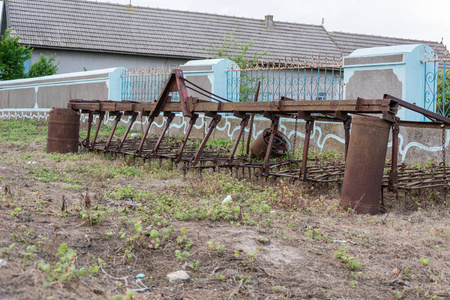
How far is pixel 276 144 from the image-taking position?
9.39m

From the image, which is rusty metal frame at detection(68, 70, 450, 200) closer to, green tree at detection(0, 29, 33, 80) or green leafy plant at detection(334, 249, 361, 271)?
green leafy plant at detection(334, 249, 361, 271)

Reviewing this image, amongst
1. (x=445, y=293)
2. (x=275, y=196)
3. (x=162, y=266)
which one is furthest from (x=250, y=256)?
(x=275, y=196)

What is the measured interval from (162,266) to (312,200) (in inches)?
119

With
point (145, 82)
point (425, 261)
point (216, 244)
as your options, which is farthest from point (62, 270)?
point (145, 82)

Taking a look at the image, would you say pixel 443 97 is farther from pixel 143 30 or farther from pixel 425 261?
pixel 143 30

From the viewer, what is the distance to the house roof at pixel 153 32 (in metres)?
24.0

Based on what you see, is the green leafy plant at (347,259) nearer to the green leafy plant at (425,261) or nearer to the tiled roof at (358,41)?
the green leafy plant at (425,261)

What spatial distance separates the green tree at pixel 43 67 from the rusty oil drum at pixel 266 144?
15.9 metres

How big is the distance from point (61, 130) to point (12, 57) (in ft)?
43.4

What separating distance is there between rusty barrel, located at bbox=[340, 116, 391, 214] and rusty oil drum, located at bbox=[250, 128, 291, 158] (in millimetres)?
3438

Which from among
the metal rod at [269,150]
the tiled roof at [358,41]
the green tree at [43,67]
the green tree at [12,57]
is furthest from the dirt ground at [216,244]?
the tiled roof at [358,41]

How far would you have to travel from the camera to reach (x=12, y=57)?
22.1 meters

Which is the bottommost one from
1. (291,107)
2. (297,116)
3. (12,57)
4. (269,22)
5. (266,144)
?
(266,144)

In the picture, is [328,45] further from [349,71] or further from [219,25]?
[349,71]
